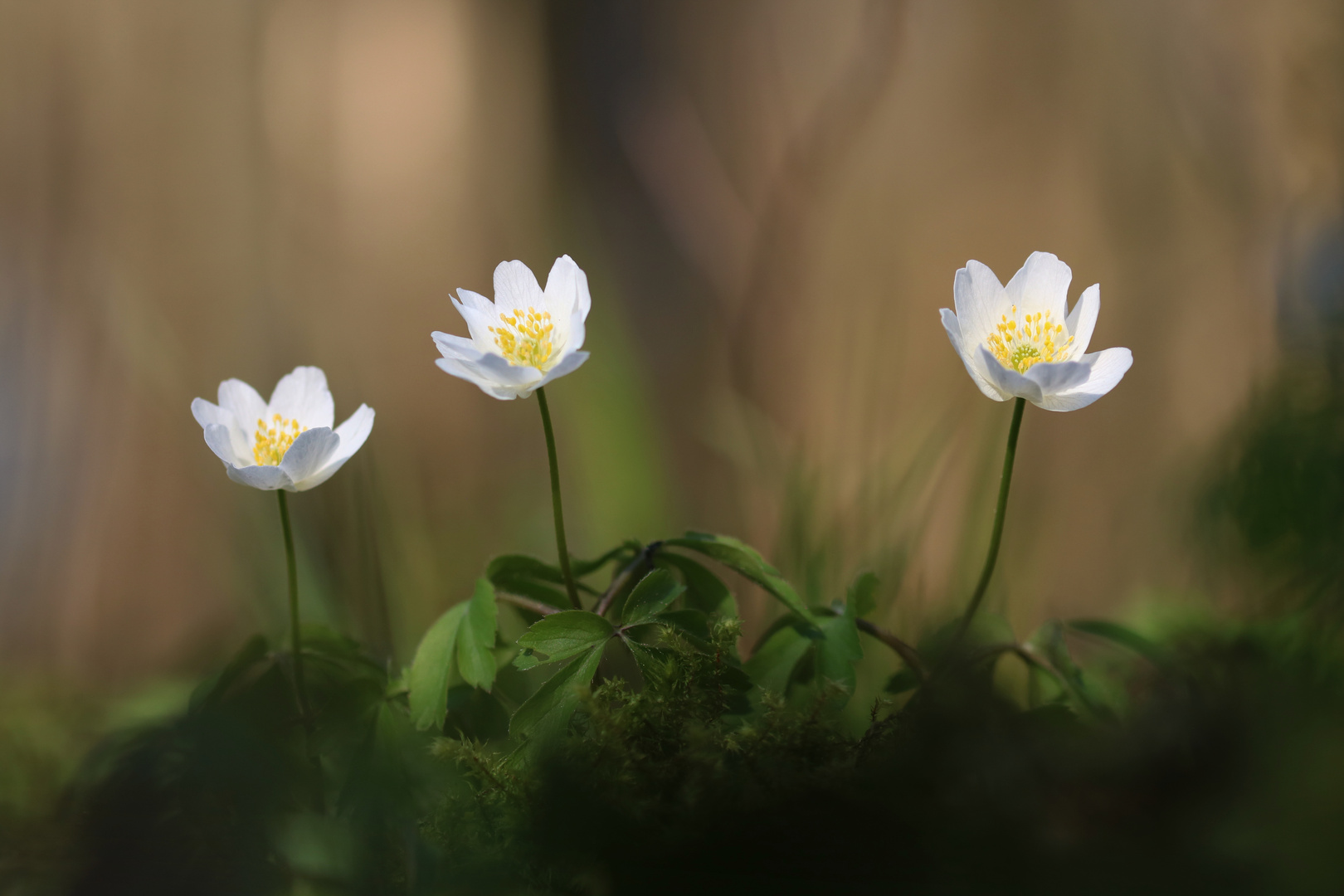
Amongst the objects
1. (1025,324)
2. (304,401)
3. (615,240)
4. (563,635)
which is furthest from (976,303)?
(615,240)

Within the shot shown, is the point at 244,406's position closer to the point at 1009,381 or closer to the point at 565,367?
the point at 565,367

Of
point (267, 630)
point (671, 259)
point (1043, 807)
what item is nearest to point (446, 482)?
point (671, 259)

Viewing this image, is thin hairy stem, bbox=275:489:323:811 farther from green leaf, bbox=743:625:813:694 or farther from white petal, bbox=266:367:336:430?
green leaf, bbox=743:625:813:694

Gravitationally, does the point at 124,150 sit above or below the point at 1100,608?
above

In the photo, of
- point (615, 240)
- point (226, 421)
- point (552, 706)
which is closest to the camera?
point (552, 706)

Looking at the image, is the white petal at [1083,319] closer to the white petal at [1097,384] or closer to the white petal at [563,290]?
the white petal at [1097,384]

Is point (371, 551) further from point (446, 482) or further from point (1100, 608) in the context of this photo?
point (1100, 608)

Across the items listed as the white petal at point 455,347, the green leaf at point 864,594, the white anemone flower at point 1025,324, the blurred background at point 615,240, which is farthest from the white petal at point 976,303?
the blurred background at point 615,240
